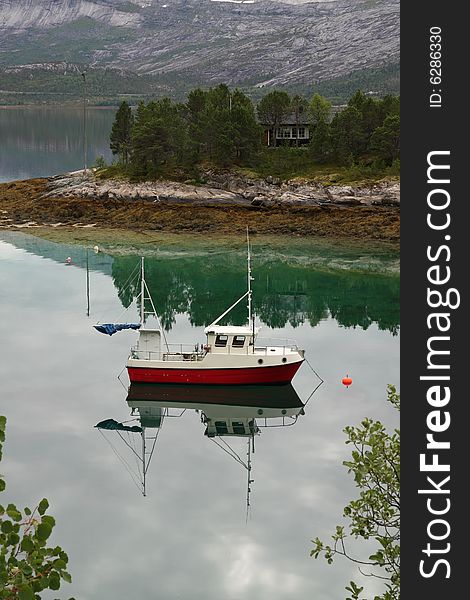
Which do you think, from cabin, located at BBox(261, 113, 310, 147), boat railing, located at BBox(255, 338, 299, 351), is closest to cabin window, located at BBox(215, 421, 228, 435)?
boat railing, located at BBox(255, 338, 299, 351)

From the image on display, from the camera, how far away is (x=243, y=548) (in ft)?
72.5

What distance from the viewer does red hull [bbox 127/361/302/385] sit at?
33.3 m

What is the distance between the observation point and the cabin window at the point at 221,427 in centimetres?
3000

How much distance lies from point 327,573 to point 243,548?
2.22m

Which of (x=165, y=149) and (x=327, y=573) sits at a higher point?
(x=165, y=149)

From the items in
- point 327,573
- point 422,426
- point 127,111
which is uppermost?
point 127,111

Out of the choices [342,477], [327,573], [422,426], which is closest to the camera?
[422,426]

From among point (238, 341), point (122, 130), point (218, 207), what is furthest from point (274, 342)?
point (122, 130)

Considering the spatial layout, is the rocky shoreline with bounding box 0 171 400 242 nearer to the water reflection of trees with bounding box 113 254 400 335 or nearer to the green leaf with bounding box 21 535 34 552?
the water reflection of trees with bounding box 113 254 400 335

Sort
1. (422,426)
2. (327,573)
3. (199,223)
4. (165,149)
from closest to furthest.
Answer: (422,426) → (327,573) → (199,223) → (165,149)

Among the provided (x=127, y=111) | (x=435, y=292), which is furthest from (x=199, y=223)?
(x=435, y=292)

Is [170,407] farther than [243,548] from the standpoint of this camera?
Yes

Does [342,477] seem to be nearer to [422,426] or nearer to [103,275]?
[422,426]

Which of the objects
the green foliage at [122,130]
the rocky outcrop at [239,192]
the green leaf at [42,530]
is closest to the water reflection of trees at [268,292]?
the rocky outcrop at [239,192]
